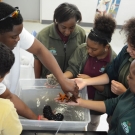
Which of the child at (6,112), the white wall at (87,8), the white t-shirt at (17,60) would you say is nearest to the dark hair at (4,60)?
the child at (6,112)

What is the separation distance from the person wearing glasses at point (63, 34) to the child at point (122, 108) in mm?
371

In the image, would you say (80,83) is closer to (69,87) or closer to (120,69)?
(69,87)

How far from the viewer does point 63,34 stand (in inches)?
43.7

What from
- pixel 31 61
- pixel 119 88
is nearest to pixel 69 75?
pixel 119 88

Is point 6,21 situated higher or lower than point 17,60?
higher

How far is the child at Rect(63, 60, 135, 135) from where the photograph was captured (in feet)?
2.20

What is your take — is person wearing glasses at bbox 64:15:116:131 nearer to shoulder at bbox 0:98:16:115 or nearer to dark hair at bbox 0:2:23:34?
dark hair at bbox 0:2:23:34

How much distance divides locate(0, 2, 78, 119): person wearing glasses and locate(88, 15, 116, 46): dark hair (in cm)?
27

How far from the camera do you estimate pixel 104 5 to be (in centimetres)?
285

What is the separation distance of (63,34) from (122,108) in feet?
1.90

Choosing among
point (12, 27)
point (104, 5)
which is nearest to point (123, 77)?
point (12, 27)

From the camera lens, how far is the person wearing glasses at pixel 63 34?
1033 mm

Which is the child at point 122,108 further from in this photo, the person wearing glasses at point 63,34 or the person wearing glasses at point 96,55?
the person wearing glasses at point 63,34

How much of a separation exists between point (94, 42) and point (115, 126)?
448mm
